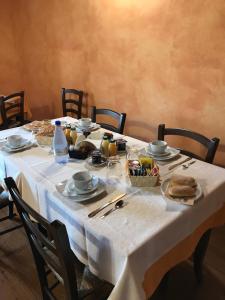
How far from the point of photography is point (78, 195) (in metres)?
1.18

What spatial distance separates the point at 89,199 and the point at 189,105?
1384 mm

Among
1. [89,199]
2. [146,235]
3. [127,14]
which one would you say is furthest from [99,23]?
[146,235]

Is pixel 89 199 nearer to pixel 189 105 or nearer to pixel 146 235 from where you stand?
pixel 146 235

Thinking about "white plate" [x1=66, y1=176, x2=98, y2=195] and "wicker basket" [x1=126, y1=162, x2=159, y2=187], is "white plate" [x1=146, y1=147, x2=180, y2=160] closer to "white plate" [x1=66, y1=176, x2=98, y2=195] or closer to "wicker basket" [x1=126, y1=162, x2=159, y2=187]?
"wicker basket" [x1=126, y1=162, x2=159, y2=187]

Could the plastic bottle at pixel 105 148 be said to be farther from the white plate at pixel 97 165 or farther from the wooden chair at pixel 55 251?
the wooden chair at pixel 55 251

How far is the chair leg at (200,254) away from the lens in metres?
1.47

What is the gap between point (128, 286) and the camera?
0.91 m

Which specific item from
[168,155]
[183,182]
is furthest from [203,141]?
[183,182]

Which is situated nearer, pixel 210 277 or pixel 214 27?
pixel 210 277

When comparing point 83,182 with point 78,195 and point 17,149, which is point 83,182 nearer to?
point 78,195

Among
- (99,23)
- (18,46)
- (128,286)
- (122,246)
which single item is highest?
(99,23)

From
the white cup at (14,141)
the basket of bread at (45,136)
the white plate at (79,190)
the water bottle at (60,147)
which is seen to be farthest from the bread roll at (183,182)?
the white cup at (14,141)

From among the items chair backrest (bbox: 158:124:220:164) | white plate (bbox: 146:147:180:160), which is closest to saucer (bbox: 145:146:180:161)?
white plate (bbox: 146:147:180:160)

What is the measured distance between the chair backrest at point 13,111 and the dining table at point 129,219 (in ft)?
4.81
